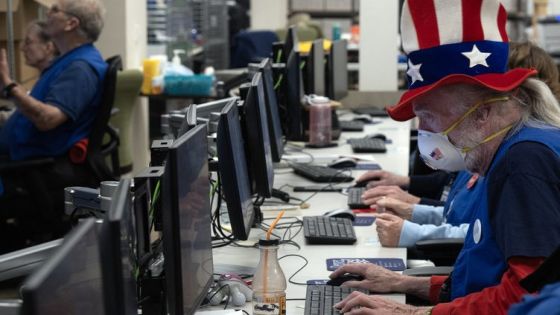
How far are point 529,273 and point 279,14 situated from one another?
1042 cm

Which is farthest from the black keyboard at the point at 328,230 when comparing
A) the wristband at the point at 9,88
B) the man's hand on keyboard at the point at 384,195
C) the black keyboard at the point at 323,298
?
the wristband at the point at 9,88

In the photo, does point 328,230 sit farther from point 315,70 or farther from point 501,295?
point 315,70

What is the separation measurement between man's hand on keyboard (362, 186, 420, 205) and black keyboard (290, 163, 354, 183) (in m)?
0.49

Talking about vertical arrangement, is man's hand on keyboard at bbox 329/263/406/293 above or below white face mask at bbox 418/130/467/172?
below

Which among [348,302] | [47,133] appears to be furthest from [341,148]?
[348,302]

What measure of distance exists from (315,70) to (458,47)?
2.97 meters

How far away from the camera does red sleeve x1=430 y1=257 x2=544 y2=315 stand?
1855 mm

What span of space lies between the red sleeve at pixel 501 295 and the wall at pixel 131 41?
4516 millimetres

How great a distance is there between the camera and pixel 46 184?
4473 mm

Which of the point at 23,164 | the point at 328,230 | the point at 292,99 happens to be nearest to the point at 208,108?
the point at 328,230

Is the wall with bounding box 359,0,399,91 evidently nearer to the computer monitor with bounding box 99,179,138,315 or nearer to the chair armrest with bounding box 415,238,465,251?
the chair armrest with bounding box 415,238,465,251

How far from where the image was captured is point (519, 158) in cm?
191

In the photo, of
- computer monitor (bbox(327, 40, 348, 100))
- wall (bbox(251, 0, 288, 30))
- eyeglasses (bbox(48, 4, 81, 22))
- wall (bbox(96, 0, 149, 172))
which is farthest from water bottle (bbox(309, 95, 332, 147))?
wall (bbox(251, 0, 288, 30))

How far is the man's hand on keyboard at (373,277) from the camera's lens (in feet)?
7.80
